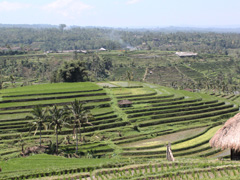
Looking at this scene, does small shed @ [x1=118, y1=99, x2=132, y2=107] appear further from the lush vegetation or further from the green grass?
the green grass

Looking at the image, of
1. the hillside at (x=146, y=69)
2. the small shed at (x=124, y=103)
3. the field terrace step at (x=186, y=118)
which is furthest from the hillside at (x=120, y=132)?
the hillside at (x=146, y=69)

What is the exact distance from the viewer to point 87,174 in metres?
17.8

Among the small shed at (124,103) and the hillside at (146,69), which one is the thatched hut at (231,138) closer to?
the small shed at (124,103)

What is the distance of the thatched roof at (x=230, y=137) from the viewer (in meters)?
17.7

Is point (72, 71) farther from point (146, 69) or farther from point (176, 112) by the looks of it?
point (146, 69)

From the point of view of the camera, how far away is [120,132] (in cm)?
3622

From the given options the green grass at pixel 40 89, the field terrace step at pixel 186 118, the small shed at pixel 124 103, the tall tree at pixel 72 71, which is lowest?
the field terrace step at pixel 186 118

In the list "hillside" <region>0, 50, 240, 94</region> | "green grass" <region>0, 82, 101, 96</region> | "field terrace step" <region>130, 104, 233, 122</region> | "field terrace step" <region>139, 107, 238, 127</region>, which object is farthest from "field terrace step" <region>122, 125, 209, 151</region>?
"hillside" <region>0, 50, 240, 94</region>

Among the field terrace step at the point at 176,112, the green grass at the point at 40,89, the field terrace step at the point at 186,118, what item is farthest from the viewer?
the green grass at the point at 40,89

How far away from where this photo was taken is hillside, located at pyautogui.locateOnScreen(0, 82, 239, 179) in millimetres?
18703

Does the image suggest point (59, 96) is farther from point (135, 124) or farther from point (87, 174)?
point (87, 174)

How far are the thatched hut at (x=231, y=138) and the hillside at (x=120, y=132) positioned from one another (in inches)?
45.8

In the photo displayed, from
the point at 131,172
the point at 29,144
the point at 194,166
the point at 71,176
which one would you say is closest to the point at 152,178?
the point at 131,172

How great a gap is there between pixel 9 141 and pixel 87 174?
17134 millimetres
